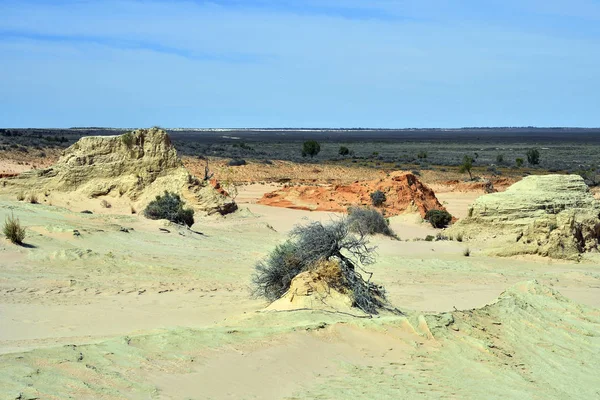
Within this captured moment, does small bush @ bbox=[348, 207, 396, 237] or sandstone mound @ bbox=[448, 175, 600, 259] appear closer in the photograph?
sandstone mound @ bbox=[448, 175, 600, 259]

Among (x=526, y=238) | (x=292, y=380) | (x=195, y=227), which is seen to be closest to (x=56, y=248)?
(x=195, y=227)

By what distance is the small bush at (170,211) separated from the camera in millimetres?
20422

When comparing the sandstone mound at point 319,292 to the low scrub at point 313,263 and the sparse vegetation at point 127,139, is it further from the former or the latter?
the sparse vegetation at point 127,139

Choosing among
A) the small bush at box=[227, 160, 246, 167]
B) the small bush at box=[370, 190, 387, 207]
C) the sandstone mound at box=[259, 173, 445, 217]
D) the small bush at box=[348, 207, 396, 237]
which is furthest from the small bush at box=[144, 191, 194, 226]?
the small bush at box=[227, 160, 246, 167]

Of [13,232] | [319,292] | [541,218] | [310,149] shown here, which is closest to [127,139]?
[13,232]

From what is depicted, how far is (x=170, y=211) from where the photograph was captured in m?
20.8

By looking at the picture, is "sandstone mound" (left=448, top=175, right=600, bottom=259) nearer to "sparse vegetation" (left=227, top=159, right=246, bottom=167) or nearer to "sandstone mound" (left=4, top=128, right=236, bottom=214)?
"sandstone mound" (left=4, top=128, right=236, bottom=214)

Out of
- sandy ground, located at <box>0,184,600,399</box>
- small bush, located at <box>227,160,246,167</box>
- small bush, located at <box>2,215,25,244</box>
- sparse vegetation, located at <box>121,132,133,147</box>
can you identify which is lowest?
small bush, located at <box>227,160,246,167</box>

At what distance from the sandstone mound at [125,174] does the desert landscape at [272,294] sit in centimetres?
5

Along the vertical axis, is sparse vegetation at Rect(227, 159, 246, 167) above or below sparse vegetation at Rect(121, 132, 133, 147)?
below

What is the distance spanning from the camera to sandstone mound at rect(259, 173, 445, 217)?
28.6 metres

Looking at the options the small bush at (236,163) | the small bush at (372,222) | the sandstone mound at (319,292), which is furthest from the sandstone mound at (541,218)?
the small bush at (236,163)

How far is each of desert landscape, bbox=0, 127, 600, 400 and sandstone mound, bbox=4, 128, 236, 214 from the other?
0.05 m

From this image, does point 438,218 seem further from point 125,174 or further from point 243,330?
point 243,330
